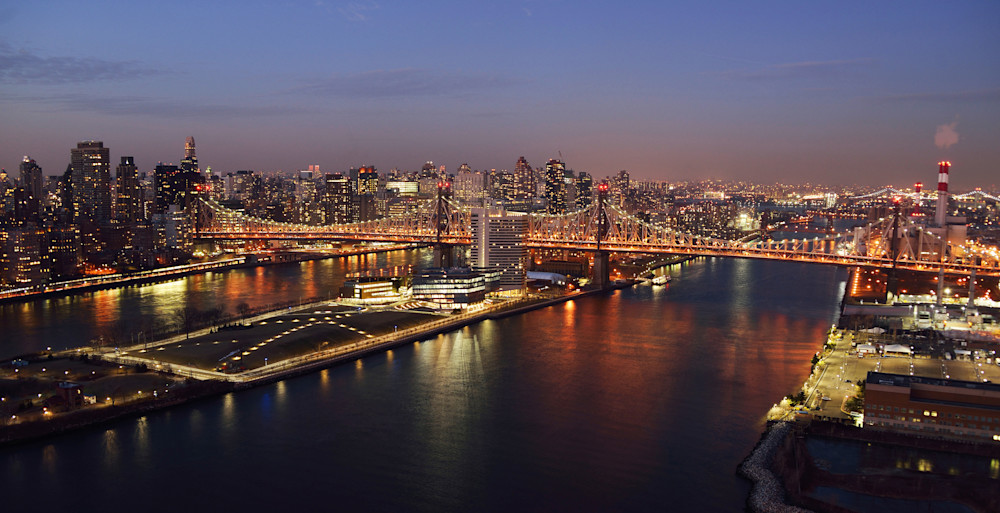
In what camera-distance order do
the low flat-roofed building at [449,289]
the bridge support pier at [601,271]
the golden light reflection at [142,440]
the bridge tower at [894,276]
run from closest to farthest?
the golden light reflection at [142,440]
the low flat-roofed building at [449,289]
the bridge tower at [894,276]
the bridge support pier at [601,271]

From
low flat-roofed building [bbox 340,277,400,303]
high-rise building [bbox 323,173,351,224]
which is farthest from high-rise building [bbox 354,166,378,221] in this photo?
low flat-roofed building [bbox 340,277,400,303]

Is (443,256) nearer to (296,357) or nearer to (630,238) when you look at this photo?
(630,238)

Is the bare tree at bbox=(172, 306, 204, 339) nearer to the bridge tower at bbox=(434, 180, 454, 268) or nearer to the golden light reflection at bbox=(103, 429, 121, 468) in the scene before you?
the golden light reflection at bbox=(103, 429, 121, 468)

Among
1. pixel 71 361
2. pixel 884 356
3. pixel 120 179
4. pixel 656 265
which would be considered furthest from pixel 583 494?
pixel 120 179

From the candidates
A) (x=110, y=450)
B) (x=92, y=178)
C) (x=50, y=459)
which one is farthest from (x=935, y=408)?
(x=92, y=178)

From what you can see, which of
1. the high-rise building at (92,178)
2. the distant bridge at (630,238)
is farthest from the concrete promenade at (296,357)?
the high-rise building at (92,178)

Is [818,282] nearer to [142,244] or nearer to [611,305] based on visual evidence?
[611,305]

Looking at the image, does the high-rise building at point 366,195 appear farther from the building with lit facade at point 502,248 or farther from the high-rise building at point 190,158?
the building with lit facade at point 502,248
